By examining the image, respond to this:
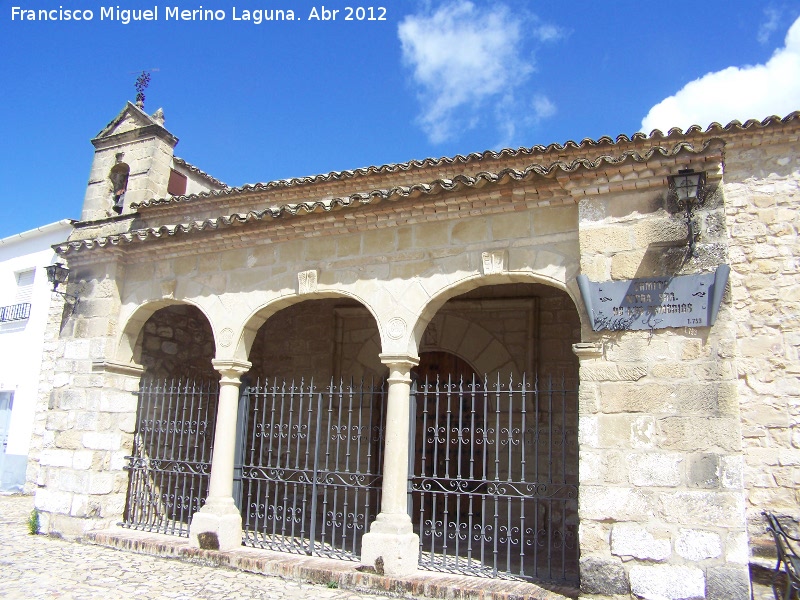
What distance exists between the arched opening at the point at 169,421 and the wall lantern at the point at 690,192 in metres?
4.92

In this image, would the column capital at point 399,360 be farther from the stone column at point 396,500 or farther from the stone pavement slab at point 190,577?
the stone pavement slab at point 190,577

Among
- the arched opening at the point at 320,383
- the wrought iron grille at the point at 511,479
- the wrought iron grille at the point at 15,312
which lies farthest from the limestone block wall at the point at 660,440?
the wrought iron grille at the point at 15,312

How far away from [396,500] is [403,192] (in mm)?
2668

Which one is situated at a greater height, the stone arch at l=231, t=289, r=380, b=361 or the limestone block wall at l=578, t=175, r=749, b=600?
the stone arch at l=231, t=289, r=380, b=361

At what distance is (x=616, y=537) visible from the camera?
14.8 ft

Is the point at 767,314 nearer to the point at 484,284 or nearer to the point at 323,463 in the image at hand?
the point at 484,284

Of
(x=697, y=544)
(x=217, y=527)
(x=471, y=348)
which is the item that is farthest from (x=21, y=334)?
(x=697, y=544)

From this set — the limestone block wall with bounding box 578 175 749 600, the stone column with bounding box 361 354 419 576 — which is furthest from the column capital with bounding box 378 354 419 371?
the limestone block wall with bounding box 578 175 749 600

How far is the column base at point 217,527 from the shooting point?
6.15 meters

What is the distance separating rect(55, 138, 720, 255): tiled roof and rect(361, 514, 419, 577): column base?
2.80m

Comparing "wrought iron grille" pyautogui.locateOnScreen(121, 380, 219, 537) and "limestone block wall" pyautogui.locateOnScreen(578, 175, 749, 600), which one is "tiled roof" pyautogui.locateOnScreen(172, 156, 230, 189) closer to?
"wrought iron grille" pyautogui.locateOnScreen(121, 380, 219, 537)

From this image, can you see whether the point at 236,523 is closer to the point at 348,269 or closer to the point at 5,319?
the point at 348,269

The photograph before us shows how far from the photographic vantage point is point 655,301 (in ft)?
15.6

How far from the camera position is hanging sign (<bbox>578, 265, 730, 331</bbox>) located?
4.60 m
